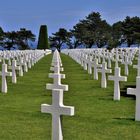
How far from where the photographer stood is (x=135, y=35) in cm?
6900

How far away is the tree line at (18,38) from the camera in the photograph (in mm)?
77688

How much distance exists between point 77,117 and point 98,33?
233 feet

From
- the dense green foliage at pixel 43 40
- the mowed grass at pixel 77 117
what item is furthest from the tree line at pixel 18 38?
the mowed grass at pixel 77 117

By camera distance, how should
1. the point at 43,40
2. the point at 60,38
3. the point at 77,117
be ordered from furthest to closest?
1. the point at 60,38
2. the point at 43,40
3. the point at 77,117

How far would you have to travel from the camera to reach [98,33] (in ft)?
261

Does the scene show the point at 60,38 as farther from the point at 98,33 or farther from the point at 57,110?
the point at 57,110

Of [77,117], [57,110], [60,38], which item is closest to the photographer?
[57,110]

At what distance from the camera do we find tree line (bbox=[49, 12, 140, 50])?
7225cm

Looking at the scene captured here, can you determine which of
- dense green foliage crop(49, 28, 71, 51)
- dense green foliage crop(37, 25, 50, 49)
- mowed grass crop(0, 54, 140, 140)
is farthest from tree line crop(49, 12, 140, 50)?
mowed grass crop(0, 54, 140, 140)

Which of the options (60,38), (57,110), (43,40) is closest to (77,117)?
(57,110)

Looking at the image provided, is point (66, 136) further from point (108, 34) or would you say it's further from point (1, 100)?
point (108, 34)

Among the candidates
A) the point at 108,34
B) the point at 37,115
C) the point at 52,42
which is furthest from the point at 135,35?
the point at 37,115

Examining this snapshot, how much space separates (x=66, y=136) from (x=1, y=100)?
414 cm

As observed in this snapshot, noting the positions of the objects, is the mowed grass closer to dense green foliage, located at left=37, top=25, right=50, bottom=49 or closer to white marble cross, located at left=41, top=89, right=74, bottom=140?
white marble cross, located at left=41, top=89, right=74, bottom=140
